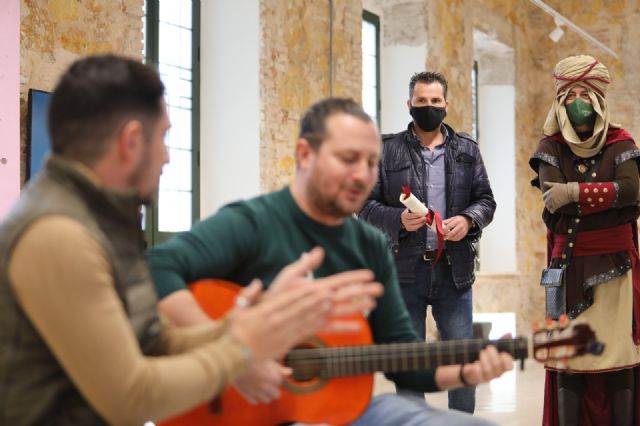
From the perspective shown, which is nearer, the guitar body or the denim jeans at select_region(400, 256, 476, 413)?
the guitar body

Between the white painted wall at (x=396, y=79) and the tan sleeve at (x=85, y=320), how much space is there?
9255 mm

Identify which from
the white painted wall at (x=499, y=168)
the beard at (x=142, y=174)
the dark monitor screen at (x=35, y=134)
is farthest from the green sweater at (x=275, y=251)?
the white painted wall at (x=499, y=168)

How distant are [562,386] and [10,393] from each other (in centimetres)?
342

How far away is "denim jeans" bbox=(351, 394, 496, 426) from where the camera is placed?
7.43 feet

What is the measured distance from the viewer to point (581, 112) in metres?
4.48

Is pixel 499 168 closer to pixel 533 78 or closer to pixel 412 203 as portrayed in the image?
pixel 533 78

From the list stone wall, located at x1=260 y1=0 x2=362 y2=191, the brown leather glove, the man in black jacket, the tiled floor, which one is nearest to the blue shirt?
the man in black jacket

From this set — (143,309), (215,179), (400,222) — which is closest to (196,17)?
(215,179)

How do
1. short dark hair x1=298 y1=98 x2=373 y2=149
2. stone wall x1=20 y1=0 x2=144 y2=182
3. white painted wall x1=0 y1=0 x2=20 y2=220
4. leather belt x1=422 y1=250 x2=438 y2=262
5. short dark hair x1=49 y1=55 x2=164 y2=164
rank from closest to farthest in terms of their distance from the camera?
short dark hair x1=49 y1=55 x2=164 y2=164, short dark hair x1=298 y1=98 x2=373 y2=149, leather belt x1=422 y1=250 x2=438 y2=262, white painted wall x1=0 y1=0 x2=20 y2=220, stone wall x1=20 y1=0 x2=144 y2=182

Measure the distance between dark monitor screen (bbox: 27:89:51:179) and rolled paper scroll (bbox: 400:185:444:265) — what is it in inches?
97.9

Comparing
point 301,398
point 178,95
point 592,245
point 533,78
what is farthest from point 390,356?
point 533,78

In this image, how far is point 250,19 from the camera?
8.03 meters

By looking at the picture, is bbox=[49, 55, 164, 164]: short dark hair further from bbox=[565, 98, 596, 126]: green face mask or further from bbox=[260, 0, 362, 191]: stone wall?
bbox=[260, 0, 362, 191]: stone wall

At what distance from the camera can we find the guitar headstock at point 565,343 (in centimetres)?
232
